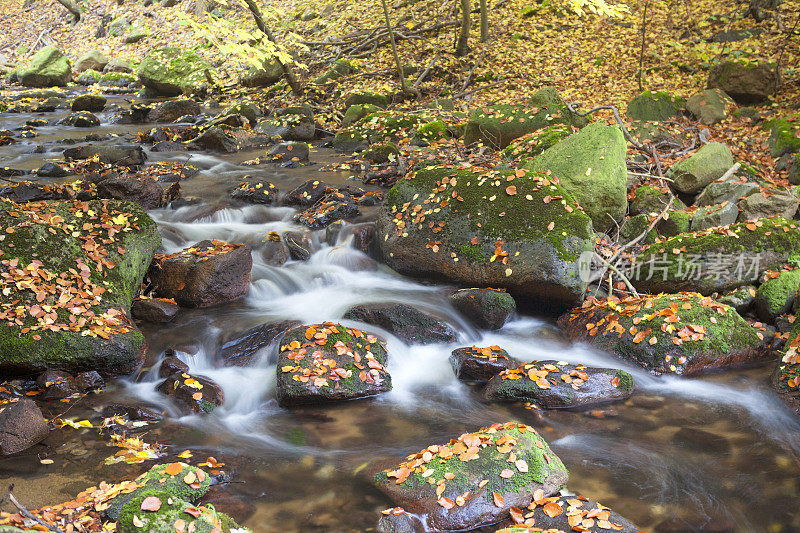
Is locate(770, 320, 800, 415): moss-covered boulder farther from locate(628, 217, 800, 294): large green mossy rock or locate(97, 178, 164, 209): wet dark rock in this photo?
locate(97, 178, 164, 209): wet dark rock

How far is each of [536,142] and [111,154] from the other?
842cm

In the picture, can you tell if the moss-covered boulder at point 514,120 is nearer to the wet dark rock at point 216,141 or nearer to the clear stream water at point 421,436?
the clear stream water at point 421,436

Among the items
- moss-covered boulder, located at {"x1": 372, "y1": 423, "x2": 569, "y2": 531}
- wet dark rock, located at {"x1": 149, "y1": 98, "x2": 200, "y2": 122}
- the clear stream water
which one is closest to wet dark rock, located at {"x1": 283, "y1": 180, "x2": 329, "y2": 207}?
the clear stream water

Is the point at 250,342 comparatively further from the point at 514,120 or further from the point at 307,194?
the point at 514,120

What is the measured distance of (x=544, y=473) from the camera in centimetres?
395

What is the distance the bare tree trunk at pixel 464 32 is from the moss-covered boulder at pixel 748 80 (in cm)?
676

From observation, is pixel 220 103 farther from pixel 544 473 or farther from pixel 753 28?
pixel 544 473

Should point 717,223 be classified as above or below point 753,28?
below

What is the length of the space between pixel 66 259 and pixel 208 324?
1632mm

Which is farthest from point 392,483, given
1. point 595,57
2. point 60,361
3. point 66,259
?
point 595,57

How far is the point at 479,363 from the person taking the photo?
579cm

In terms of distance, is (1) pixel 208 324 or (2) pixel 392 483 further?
(1) pixel 208 324

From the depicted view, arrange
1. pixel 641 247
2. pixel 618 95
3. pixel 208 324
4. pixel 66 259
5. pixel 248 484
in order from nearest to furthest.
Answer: pixel 248 484 < pixel 66 259 < pixel 208 324 < pixel 641 247 < pixel 618 95

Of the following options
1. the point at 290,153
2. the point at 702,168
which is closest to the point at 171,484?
the point at 702,168
